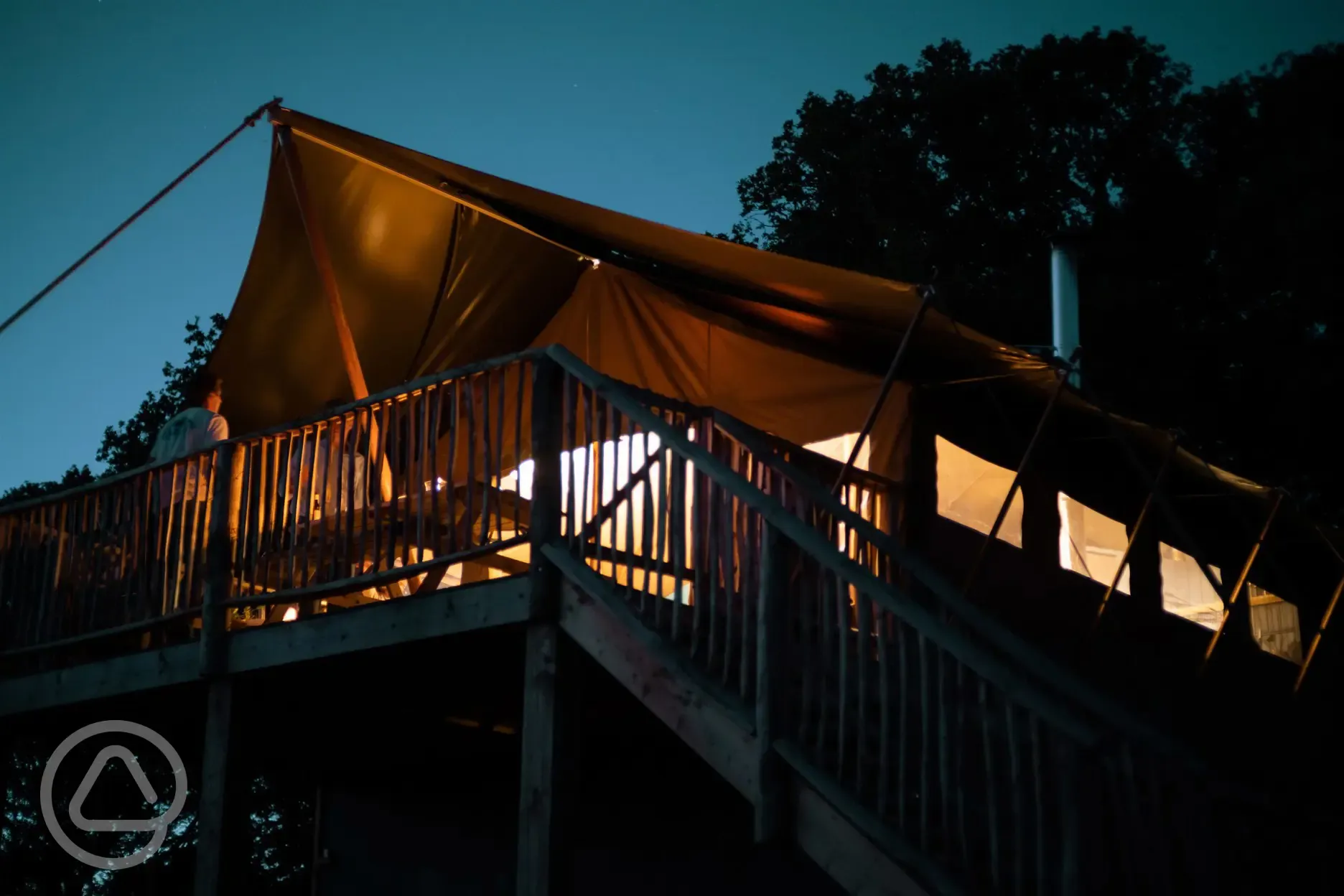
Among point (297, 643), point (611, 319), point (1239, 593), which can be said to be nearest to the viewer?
point (297, 643)

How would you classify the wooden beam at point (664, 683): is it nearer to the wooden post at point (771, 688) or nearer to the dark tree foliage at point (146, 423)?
the wooden post at point (771, 688)

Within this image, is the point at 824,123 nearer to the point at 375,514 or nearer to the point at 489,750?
the point at 489,750

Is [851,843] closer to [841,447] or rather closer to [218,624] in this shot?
[218,624]

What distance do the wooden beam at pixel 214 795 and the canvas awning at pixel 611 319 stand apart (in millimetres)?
3415

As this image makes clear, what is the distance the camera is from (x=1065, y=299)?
15.8 meters

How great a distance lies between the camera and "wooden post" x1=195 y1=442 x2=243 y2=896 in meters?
8.48

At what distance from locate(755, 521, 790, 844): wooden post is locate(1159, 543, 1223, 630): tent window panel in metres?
8.79

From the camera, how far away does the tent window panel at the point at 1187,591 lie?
45.8 ft

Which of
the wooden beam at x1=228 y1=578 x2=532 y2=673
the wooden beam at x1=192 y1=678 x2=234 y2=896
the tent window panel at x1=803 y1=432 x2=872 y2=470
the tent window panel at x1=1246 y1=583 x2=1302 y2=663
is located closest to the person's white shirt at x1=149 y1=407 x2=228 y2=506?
the wooden beam at x1=228 y1=578 x2=532 y2=673

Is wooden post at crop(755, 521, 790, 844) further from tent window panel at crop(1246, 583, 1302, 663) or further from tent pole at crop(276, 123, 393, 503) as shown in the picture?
tent window panel at crop(1246, 583, 1302, 663)

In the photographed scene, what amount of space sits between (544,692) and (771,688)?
4.84ft

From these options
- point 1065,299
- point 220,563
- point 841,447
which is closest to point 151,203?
point 220,563

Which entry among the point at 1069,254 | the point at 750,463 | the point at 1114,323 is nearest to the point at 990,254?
the point at 1114,323

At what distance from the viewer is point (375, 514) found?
304 inches
